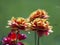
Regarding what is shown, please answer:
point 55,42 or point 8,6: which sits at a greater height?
point 8,6

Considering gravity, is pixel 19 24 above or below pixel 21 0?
below

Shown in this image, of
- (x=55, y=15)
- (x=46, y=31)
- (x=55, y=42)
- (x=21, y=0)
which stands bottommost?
(x=55, y=42)

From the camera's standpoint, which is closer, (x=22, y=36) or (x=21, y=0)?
(x=22, y=36)

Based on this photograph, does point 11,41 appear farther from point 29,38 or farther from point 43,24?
point 29,38

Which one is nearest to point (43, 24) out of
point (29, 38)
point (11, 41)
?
point (11, 41)

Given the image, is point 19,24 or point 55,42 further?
point 55,42

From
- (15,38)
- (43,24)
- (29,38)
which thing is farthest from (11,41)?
(29,38)

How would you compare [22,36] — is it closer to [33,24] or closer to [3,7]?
[33,24]
